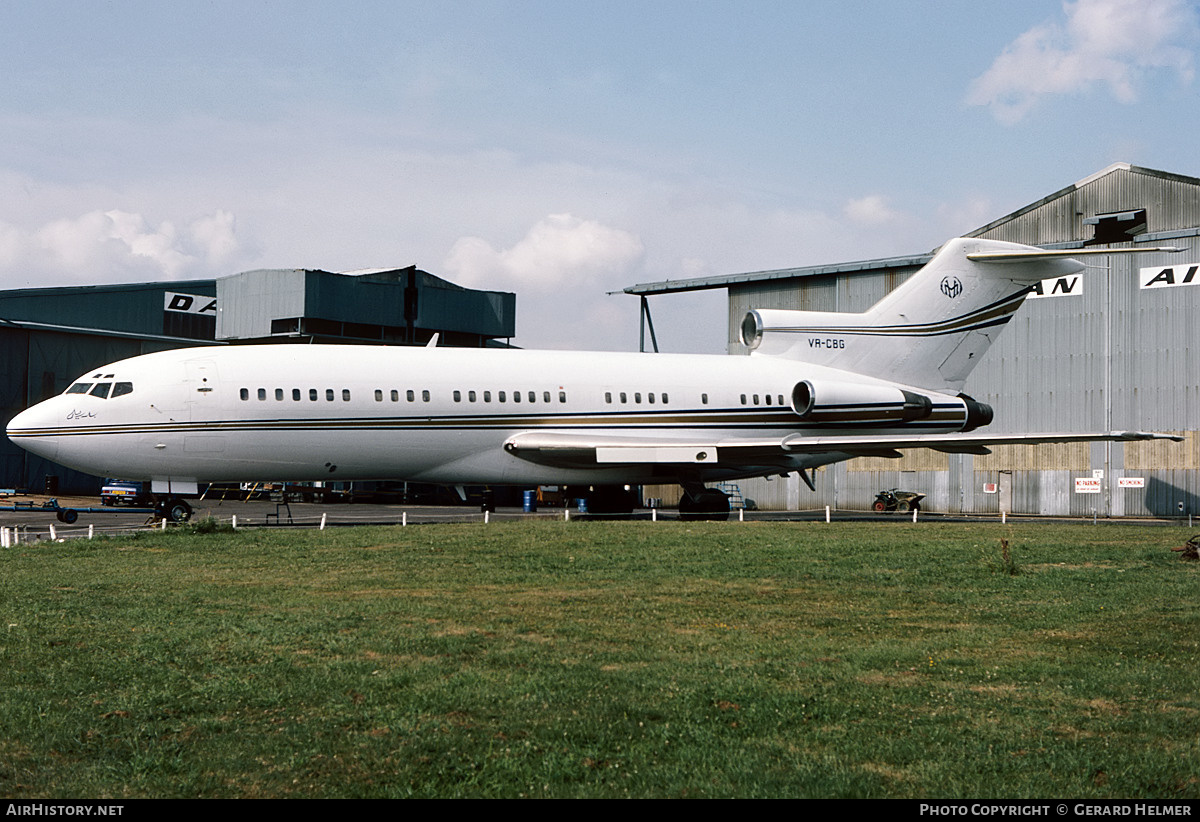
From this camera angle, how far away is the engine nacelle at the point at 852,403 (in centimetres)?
3284

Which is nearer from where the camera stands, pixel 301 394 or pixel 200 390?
pixel 200 390

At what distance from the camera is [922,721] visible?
7.55m

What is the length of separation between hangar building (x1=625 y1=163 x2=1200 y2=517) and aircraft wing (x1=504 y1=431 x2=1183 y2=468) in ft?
38.5

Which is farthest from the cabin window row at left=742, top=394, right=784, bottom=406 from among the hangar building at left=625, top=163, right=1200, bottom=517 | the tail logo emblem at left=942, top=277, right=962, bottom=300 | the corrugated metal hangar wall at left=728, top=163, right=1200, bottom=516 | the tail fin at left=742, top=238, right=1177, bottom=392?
the corrugated metal hangar wall at left=728, top=163, right=1200, bottom=516

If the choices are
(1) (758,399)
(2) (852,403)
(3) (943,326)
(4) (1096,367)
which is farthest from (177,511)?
(4) (1096,367)

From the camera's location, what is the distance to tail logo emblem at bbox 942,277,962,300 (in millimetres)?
34656

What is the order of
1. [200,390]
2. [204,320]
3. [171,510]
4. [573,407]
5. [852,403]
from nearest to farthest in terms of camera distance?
[200,390]
[171,510]
[573,407]
[852,403]
[204,320]

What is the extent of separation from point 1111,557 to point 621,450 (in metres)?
13.9

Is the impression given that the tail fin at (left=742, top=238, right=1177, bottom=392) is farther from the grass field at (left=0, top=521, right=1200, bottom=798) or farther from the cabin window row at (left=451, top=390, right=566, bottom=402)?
the grass field at (left=0, top=521, right=1200, bottom=798)

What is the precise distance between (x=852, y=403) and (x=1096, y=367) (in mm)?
16412

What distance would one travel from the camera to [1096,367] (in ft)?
144

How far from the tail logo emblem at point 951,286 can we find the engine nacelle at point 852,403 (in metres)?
3.50

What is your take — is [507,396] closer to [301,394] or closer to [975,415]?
[301,394]

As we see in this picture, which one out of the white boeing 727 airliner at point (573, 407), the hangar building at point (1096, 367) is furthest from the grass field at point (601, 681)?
the hangar building at point (1096, 367)
